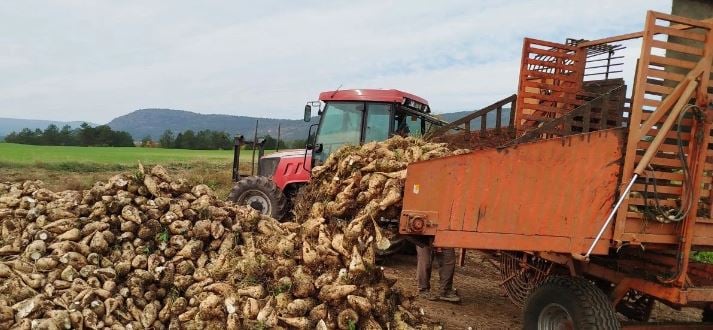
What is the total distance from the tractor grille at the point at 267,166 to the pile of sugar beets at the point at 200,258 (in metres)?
3.64

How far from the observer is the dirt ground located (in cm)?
565

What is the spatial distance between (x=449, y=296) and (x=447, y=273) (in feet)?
0.99

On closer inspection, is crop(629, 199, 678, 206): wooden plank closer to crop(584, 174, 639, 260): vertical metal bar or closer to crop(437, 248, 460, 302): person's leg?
crop(584, 174, 639, 260): vertical metal bar

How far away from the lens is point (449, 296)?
20.8 feet

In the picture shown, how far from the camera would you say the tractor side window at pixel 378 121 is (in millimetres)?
7797

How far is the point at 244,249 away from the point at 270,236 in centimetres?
29

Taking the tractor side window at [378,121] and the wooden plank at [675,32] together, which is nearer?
the wooden plank at [675,32]

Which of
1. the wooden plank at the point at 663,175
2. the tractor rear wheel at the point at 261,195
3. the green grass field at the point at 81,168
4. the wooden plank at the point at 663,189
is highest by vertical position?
the wooden plank at the point at 663,175

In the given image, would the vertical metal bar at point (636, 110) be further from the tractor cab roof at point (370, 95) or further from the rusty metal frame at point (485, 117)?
the tractor cab roof at point (370, 95)

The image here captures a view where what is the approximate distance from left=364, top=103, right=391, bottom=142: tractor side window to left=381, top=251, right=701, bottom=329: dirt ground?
196cm

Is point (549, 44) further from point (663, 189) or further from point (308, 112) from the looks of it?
point (308, 112)

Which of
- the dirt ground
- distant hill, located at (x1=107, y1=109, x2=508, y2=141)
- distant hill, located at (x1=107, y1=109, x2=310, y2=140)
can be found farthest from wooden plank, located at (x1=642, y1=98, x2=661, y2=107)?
distant hill, located at (x1=107, y1=109, x2=310, y2=140)

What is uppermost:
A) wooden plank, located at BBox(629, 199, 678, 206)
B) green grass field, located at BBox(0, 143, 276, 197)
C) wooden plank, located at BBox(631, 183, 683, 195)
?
wooden plank, located at BBox(631, 183, 683, 195)

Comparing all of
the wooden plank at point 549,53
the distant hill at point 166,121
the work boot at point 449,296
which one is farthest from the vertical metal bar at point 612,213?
the distant hill at point 166,121
